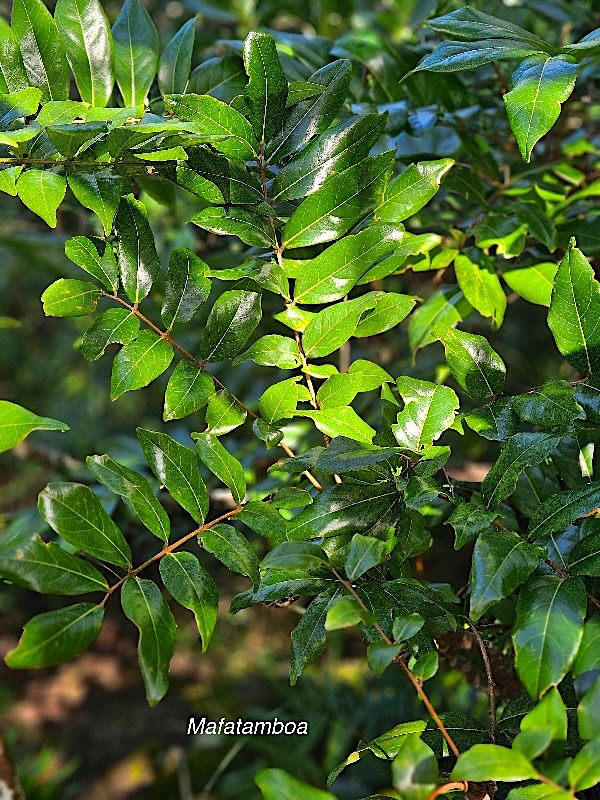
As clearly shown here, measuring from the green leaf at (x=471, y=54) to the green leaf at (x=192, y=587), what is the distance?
366 mm

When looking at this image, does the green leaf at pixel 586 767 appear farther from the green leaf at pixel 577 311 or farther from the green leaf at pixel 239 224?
the green leaf at pixel 239 224

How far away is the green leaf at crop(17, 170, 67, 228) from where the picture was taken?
53 cm

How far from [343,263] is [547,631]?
286 mm

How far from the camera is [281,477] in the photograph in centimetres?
86

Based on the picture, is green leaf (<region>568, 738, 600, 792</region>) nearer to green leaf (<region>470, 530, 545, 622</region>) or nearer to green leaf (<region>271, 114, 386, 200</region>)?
green leaf (<region>470, 530, 545, 622</region>)

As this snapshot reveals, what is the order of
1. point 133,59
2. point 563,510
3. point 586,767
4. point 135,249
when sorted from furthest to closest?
point 133,59 < point 135,249 < point 563,510 < point 586,767

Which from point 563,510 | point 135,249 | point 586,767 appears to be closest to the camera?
point 586,767

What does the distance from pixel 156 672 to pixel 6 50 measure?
456mm

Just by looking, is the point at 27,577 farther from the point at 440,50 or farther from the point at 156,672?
the point at 440,50

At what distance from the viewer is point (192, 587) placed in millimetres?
511

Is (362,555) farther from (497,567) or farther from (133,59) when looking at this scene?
(133,59)

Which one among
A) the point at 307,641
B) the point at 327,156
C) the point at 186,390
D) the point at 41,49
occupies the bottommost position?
the point at 307,641

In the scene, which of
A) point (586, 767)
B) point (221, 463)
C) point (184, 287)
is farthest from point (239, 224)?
point (586, 767)

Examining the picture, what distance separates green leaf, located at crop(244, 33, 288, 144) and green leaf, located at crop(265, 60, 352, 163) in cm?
1
